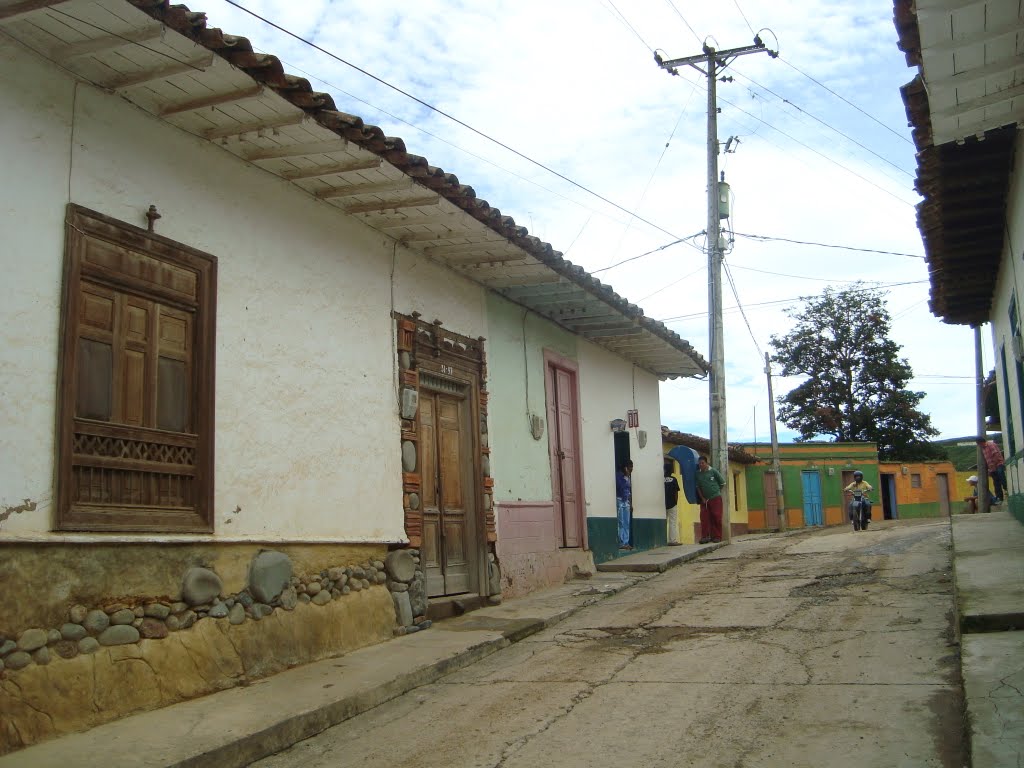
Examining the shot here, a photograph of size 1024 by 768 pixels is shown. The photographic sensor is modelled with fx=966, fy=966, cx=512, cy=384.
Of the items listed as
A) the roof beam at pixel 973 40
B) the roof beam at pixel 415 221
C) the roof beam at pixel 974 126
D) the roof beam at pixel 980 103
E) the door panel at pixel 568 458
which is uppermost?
the roof beam at pixel 415 221

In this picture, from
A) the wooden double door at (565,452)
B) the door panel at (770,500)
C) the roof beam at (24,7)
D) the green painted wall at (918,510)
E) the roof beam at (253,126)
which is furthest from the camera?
the green painted wall at (918,510)

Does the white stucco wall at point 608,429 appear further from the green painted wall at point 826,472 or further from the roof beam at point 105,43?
the green painted wall at point 826,472

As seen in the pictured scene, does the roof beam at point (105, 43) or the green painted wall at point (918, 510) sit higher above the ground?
the roof beam at point (105, 43)

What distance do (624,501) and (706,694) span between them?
866 cm

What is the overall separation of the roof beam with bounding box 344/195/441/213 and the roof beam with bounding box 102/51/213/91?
8.01 ft

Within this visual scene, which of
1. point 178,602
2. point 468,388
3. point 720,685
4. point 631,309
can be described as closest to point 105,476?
point 178,602

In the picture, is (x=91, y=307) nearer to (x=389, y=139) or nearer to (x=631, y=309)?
(x=389, y=139)

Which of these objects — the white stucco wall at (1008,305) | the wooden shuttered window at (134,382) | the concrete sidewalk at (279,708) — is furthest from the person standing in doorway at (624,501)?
the wooden shuttered window at (134,382)

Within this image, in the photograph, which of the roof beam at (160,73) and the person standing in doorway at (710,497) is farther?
the person standing in doorway at (710,497)

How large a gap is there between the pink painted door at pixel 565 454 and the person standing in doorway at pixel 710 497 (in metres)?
4.52

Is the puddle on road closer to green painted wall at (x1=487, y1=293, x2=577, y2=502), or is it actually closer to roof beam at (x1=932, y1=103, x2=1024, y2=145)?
green painted wall at (x1=487, y1=293, x2=577, y2=502)

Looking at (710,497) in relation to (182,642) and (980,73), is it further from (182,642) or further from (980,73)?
(182,642)

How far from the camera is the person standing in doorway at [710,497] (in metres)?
16.6

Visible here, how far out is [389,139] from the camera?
6.89 metres
